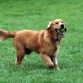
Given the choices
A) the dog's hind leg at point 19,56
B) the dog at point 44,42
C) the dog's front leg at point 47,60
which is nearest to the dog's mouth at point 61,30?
the dog at point 44,42

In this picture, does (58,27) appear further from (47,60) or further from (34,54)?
(34,54)

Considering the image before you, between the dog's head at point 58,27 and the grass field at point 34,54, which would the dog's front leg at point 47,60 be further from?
the dog's head at point 58,27

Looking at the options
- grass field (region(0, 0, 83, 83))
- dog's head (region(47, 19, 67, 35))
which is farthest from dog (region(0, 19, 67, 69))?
grass field (region(0, 0, 83, 83))

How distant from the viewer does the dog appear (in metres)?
10.1

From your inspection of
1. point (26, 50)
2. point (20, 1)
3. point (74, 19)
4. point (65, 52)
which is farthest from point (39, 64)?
point (20, 1)

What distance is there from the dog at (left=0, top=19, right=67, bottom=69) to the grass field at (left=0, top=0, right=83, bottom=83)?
261 millimetres

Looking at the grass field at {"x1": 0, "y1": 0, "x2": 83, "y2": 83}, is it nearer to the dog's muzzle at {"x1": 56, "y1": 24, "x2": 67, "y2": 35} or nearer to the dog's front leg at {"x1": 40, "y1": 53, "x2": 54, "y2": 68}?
the dog's front leg at {"x1": 40, "y1": 53, "x2": 54, "y2": 68}

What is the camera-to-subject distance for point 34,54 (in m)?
12.4

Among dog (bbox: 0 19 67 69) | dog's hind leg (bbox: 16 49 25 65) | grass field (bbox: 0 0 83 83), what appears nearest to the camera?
grass field (bbox: 0 0 83 83)

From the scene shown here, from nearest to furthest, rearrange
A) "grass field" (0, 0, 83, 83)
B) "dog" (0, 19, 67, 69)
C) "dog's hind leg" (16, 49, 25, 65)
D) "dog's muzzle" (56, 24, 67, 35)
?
"grass field" (0, 0, 83, 83) → "dog's muzzle" (56, 24, 67, 35) → "dog" (0, 19, 67, 69) → "dog's hind leg" (16, 49, 25, 65)

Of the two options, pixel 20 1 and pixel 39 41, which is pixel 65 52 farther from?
pixel 20 1

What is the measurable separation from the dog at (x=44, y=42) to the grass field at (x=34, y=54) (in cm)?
26

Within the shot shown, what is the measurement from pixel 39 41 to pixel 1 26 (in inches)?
391

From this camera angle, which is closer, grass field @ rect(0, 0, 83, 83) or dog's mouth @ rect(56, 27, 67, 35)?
grass field @ rect(0, 0, 83, 83)
